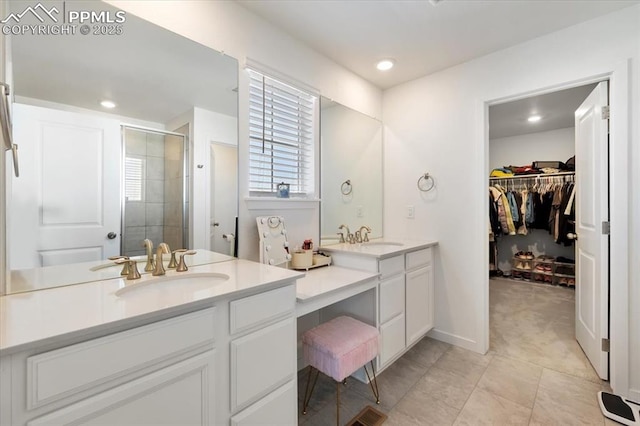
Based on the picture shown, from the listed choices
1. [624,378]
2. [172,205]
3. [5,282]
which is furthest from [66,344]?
[624,378]

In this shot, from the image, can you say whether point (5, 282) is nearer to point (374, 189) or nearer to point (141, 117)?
point (141, 117)

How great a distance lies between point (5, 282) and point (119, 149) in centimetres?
67

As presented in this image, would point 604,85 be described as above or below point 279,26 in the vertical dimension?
below

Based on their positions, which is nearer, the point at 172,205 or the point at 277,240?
the point at 172,205

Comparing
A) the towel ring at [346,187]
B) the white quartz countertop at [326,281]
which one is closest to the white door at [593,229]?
the white quartz countertop at [326,281]

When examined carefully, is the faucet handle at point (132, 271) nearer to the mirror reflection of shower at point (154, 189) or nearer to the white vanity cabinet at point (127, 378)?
the mirror reflection of shower at point (154, 189)

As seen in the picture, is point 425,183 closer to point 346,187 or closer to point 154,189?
point 346,187

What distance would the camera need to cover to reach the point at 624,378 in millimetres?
1767

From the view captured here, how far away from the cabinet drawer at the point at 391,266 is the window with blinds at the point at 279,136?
2.66 ft

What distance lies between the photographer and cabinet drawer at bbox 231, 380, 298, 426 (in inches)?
44.5

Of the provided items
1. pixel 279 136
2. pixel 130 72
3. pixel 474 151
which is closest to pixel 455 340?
pixel 474 151

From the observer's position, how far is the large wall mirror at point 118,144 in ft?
3.70

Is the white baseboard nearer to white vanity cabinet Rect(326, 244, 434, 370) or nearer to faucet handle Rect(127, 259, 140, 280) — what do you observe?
white vanity cabinet Rect(326, 244, 434, 370)

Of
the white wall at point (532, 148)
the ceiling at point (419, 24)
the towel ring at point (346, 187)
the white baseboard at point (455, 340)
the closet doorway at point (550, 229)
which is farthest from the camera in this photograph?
the white wall at point (532, 148)
